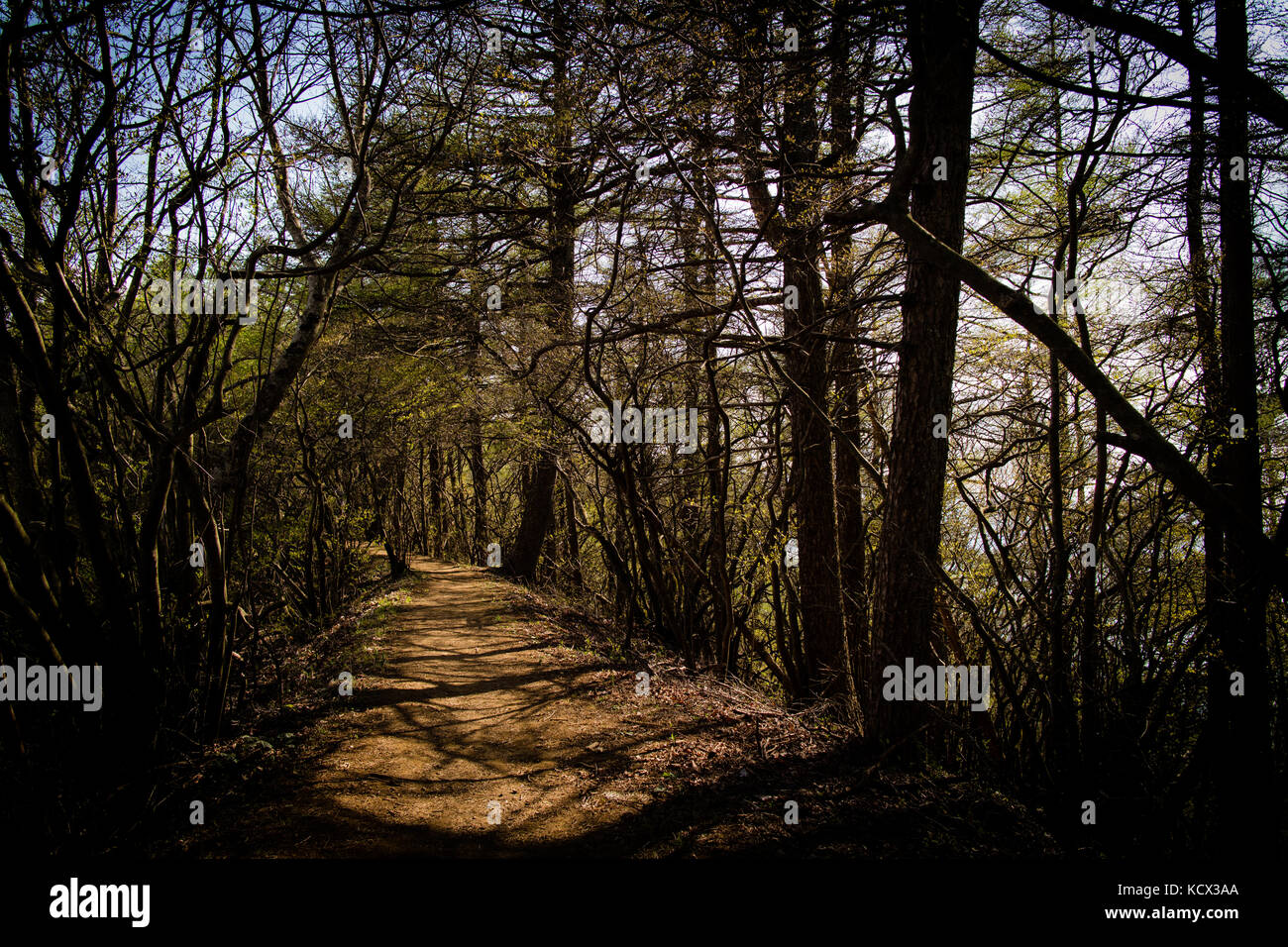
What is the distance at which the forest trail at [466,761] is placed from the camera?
336 cm

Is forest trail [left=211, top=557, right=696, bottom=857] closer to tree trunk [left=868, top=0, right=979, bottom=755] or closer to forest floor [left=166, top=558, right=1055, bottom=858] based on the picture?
forest floor [left=166, top=558, right=1055, bottom=858]

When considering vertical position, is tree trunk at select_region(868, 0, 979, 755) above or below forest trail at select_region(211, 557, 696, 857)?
above

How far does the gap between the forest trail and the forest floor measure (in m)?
0.01

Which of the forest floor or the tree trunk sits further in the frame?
the tree trunk

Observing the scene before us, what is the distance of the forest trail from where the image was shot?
3363mm

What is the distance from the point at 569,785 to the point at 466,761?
2.80ft

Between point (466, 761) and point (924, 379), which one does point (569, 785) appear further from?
point (924, 379)

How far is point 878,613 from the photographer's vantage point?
4562mm

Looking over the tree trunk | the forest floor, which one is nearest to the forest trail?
the forest floor

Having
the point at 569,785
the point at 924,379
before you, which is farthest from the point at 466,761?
the point at 924,379

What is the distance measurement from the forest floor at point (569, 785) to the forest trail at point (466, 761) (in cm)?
1

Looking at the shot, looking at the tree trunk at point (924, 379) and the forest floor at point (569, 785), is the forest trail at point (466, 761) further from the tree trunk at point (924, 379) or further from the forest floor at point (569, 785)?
the tree trunk at point (924, 379)

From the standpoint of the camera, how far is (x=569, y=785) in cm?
405

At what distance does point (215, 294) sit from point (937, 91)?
487 cm
